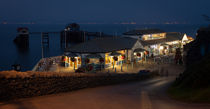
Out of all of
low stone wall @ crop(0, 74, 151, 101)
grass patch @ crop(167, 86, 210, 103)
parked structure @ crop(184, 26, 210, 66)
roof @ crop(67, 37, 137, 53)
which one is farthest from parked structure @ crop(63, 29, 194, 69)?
grass patch @ crop(167, 86, 210, 103)

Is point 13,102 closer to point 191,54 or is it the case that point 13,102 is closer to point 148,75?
point 148,75

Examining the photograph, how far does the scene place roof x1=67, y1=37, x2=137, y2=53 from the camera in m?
25.8

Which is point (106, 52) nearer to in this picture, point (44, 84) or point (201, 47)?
point (201, 47)

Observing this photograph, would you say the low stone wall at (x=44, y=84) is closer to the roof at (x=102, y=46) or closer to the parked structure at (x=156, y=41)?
the roof at (x=102, y=46)

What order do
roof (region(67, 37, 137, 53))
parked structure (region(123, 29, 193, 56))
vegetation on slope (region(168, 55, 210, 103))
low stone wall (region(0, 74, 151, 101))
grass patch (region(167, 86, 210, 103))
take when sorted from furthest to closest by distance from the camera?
parked structure (region(123, 29, 193, 56)) < roof (region(67, 37, 137, 53)) < low stone wall (region(0, 74, 151, 101)) < vegetation on slope (region(168, 55, 210, 103)) < grass patch (region(167, 86, 210, 103))

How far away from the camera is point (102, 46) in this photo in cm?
2683

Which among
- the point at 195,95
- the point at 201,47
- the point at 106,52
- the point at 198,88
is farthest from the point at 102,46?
the point at 195,95

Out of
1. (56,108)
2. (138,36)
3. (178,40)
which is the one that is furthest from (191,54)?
(178,40)

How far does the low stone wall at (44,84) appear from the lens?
924 centimetres

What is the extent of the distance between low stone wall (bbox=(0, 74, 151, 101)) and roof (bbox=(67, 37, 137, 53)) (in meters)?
10.6

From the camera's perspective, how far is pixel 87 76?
13.5 metres

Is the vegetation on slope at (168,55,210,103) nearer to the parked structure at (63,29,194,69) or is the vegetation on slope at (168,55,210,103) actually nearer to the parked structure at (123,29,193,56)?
the parked structure at (63,29,194,69)

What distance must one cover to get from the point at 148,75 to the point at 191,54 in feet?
14.4

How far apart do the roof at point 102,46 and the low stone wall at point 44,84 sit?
10.6 meters
